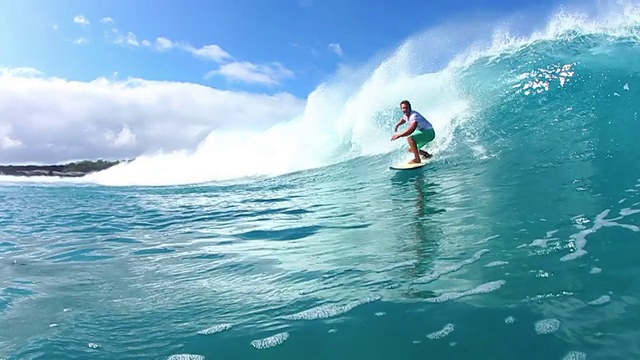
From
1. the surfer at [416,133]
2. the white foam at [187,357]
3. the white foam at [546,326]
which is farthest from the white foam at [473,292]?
the surfer at [416,133]

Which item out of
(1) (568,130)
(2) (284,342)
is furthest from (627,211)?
(1) (568,130)

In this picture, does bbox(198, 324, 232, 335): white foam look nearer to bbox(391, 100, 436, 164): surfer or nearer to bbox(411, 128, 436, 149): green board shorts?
bbox(391, 100, 436, 164): surfer

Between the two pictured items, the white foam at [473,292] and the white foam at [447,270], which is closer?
the white foam at [473,292]

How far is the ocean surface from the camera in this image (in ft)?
10.5

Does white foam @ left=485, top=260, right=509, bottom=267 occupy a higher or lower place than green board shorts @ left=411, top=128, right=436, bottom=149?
lower

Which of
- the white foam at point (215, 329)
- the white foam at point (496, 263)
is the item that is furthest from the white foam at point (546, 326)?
the white foam at point (215, 329)

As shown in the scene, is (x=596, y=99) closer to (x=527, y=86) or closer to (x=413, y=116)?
(x=527, y=86)

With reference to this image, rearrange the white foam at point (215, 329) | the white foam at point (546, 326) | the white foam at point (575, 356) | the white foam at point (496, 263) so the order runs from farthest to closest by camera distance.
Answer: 1. the white foam at point (496, 263)
2. the white foam at point (215, 329)
3. the white foam at point (546, 326)
4. the white foam at point (575, 356)

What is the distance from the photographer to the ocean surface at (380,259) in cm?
321

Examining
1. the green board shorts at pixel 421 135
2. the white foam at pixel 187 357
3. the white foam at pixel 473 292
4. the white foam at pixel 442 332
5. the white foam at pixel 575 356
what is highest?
the green board shorts at pixel 421 135

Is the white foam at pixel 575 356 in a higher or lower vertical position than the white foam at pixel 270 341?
higher

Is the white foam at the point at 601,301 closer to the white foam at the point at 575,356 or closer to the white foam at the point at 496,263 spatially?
the white foam at the point at 575,356

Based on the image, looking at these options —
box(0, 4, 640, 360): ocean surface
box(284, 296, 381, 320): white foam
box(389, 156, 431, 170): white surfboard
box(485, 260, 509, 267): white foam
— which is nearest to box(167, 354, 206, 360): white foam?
box(0, 4, 640, 360): ocean surface

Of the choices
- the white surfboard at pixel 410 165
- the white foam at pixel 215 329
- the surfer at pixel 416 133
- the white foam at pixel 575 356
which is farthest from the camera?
the surfer at pixel 416 133
